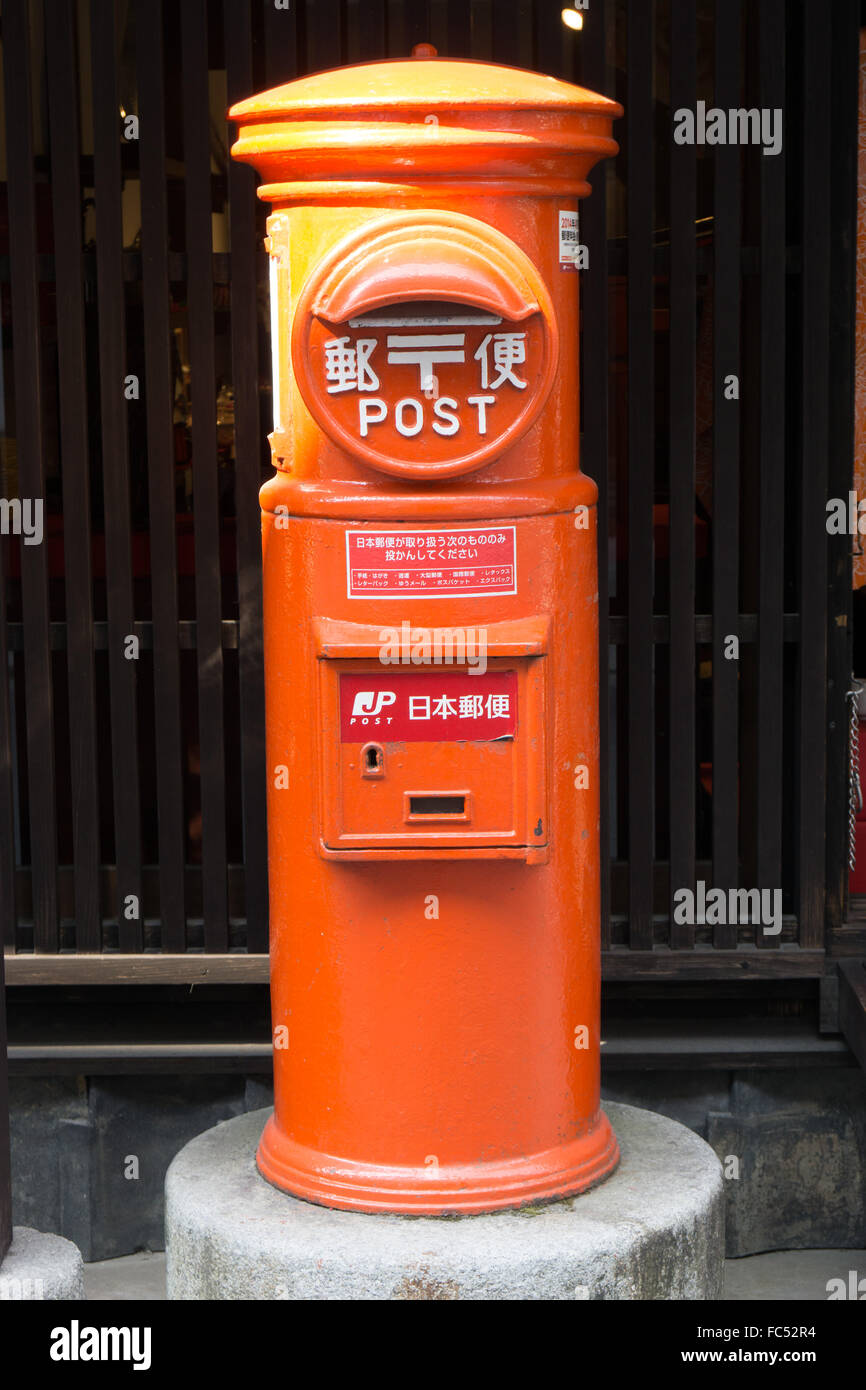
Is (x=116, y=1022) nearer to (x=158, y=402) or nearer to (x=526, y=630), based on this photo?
(x=158, y=402)

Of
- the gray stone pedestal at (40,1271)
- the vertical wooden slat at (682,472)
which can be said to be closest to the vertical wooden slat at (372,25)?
the vertical wooden slat at (682,472)

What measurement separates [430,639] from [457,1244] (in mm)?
1193

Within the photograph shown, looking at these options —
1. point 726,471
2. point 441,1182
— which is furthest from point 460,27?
point 441,1182

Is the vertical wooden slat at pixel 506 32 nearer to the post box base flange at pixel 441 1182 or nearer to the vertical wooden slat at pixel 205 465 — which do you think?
the vertical wooden slat at pixel 205 465

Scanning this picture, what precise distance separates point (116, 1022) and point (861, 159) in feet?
13.2

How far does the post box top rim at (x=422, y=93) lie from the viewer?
10.2 feet

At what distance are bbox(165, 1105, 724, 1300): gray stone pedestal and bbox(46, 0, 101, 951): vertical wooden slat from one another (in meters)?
1.09

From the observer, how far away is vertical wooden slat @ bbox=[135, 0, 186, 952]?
14.1ft

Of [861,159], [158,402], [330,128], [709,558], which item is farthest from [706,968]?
[861,159]

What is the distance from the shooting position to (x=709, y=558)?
4637 millimetres

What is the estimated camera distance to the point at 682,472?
173 inches

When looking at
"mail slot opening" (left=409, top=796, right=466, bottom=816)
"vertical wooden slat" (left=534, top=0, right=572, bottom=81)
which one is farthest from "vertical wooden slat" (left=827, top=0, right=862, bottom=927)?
"mail slot opening" (left=409, top=796, right=466, bottom=816)

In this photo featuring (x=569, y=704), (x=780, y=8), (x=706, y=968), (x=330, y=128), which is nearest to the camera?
(x=330, y=128)

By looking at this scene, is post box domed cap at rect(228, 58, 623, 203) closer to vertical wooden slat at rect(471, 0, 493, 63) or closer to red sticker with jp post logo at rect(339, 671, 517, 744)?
red sticker with jp post logo at rect(339, 671, 517, 744)
